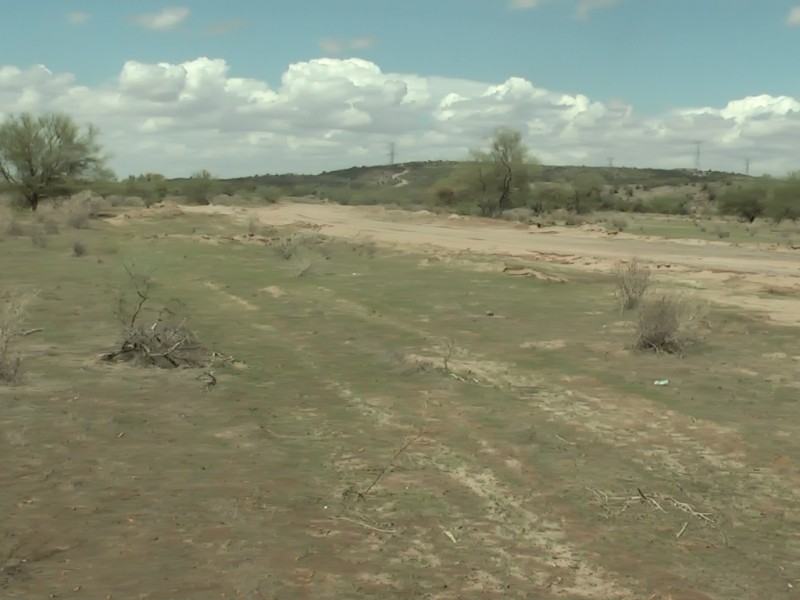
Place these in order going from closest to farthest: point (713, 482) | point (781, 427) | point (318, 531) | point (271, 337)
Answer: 1. point (318, 531)
2. point (713, 482)
3. point (781, 427)
4. point (271, 337)

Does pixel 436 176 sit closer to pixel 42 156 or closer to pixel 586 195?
pixel 586 195

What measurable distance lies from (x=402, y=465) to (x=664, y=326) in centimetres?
726

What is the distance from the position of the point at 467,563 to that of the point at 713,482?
3072 mm

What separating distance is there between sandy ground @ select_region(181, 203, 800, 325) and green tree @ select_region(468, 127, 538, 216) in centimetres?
600

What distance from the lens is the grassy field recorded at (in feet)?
19.7

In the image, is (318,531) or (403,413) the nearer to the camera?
(318,531)

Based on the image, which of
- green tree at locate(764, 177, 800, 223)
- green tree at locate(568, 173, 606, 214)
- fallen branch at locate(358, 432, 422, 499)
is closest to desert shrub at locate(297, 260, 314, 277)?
fallen branch at locate(358, 432, 422, 499)

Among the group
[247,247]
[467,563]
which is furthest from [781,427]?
[247,247]

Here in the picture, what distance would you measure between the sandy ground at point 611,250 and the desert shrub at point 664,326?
4320 mm

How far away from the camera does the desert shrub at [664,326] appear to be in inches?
555

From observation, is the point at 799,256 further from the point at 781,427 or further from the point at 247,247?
the point at 781,427

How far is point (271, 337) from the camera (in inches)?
584

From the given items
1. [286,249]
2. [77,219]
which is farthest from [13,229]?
[286,249]

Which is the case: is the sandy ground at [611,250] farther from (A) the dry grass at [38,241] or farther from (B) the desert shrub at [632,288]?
(A) the dry grass at [38,241]
